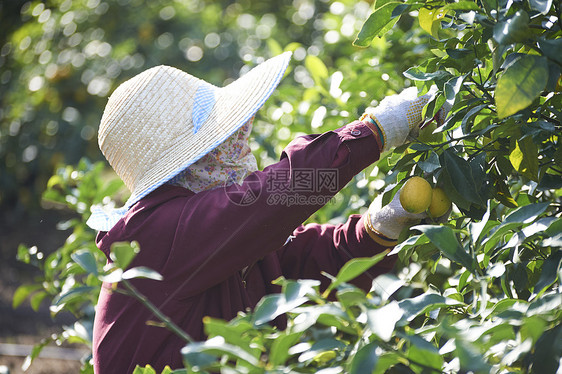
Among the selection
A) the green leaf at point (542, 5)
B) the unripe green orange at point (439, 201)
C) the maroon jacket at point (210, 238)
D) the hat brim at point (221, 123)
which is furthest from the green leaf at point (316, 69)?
the green leaf at point (542, 5)

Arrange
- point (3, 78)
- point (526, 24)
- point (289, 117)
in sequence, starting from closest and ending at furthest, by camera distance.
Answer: point (526, 24), point (289, 117), point (3, 78)

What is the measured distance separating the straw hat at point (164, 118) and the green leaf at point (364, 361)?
752 mm

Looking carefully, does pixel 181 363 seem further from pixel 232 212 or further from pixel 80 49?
pixel 80 49

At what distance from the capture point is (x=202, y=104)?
1.57 metres

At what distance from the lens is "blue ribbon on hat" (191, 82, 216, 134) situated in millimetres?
1540

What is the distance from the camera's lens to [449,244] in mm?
953

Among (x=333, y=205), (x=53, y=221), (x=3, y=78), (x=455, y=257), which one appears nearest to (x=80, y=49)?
(x=3, y=78)

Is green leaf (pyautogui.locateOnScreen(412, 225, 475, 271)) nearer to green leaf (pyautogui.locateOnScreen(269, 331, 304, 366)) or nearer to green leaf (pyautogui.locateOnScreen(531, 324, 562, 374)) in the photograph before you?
green leaf (pyautogui.locateOnScreen(531, 324, 562, 374))

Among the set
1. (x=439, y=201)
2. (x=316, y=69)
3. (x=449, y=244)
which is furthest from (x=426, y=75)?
(x=316, y=69)

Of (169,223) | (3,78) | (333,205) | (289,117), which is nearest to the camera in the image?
(169,223)

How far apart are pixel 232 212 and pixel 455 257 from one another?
20.1 inches

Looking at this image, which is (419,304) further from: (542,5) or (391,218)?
(391,218)

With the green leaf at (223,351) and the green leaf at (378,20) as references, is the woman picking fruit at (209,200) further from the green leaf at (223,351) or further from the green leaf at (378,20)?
the green leaf at (223,351)

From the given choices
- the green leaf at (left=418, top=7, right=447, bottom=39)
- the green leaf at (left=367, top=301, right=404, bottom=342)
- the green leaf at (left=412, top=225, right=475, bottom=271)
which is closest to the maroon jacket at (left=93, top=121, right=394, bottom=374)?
the green leaf at (left=418, top=7, right=447, bottom=39)
